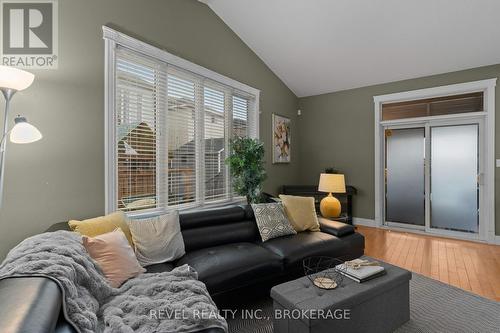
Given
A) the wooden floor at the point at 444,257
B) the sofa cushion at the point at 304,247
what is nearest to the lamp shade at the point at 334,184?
the wooden floor at the point at 444,257

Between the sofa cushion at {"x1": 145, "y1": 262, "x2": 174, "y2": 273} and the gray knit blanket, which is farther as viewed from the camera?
the sofa cushion at {"x1": 145, "y1": 262, "x2": 174, "y2": 273}

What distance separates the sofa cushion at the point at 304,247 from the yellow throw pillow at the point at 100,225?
1.41 metres

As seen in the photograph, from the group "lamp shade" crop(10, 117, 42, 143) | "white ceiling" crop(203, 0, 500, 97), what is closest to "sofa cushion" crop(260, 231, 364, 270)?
"lamp shade" crop(10, 117, 42, 143)

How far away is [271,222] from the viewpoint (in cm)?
296

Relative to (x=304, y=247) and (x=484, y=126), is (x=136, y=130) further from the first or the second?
(x=484, y=126)

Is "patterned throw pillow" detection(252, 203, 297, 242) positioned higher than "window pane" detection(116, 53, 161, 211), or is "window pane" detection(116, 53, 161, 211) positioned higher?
"window pane" detection(116, 53, 161, 211)

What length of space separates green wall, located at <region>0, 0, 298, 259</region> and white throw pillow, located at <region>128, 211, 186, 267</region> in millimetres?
598

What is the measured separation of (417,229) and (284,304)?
14.0 feet

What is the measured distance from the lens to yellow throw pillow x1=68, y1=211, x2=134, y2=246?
6.55 ft

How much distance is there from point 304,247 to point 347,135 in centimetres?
353

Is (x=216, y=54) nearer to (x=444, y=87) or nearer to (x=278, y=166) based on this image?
(x=278, y=166)

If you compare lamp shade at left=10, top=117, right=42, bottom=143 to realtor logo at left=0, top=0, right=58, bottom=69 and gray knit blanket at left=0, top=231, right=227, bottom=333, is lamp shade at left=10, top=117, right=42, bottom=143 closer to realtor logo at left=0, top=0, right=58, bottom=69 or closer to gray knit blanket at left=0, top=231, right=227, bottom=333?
gray knit blanket at left=0, top=231, right=227, bottom=333

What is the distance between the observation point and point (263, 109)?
4949 mm

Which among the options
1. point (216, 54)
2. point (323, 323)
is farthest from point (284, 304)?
point (216, 54)
